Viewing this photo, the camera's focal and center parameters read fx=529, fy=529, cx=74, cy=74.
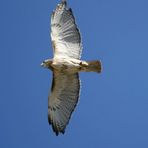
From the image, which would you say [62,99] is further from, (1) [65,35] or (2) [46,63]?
(1) [65,35]

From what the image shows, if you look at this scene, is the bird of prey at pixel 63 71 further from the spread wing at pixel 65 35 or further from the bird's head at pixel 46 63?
the bird's head at pixel 46 63

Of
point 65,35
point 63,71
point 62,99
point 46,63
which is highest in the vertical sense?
point 65,35

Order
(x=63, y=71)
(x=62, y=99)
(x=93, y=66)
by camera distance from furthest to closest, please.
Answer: (x=62, y=99) → (x=63, y=71) → (x=93, y=66)

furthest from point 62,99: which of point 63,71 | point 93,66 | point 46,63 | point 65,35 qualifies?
point 65,35

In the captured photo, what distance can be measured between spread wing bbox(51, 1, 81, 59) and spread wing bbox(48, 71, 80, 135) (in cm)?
62

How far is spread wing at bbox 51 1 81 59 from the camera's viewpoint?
13859 millimetres

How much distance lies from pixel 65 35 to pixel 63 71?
1147 millimetres

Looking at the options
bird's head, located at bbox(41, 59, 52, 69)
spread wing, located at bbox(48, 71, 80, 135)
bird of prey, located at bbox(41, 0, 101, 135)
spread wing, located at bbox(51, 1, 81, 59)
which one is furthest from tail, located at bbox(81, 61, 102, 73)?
bird's head, located at bbox(41, 59, 52, 69)

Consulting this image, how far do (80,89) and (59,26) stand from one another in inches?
70.1

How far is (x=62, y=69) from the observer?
1332 centimetres

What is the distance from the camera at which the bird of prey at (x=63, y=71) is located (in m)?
13.6

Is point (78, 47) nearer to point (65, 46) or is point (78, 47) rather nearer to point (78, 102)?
point (65, 46)

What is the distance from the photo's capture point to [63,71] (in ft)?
43.9

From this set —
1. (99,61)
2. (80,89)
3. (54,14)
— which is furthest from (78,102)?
(54,14)
